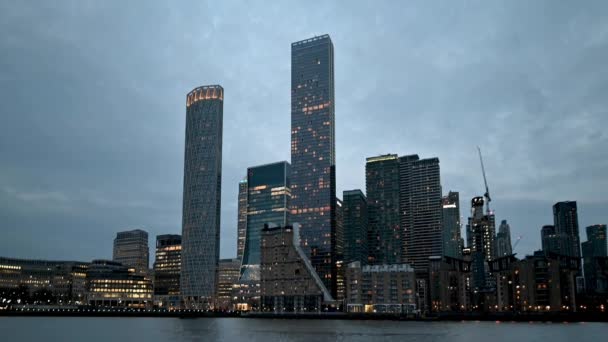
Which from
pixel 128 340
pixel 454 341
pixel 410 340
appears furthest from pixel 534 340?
pixel 128 340

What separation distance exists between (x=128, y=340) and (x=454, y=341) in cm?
6768

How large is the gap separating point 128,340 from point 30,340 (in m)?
18.9

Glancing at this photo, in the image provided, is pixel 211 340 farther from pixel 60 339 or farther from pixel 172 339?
pixel 60 339

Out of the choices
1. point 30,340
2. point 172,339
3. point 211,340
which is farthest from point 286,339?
point 30,340

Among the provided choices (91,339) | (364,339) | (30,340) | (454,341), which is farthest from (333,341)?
(30,340)

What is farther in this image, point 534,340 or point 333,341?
point 534,340

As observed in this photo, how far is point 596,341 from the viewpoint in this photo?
402 feet

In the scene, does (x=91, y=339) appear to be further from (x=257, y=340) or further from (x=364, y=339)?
(x=364, y=339)

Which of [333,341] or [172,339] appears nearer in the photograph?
[333,341]

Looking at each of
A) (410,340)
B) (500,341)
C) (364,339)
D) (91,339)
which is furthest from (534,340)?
(91,339)

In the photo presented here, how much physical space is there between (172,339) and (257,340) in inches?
745

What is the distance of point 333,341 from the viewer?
382ft

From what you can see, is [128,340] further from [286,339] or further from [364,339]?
[364,339]

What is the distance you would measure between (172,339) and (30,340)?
27937 mm
